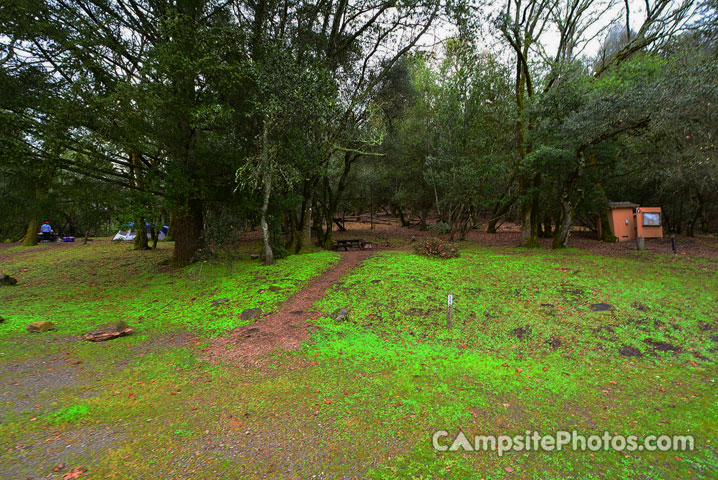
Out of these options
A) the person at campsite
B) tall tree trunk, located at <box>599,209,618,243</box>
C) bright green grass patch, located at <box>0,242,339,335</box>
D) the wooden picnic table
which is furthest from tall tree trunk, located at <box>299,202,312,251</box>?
the person at campsite

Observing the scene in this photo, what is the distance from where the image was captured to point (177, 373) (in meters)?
4.07

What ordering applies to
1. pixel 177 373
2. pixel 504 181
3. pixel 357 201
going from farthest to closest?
pixel 357 201
pixel 504 181
pixel 177 373

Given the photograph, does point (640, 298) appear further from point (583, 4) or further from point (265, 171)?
point (583, 4)

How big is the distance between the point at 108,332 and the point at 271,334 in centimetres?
283

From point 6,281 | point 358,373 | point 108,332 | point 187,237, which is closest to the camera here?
point 358,373

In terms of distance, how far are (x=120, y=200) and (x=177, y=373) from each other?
6.63 metres

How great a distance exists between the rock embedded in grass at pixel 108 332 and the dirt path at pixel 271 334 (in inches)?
66.6

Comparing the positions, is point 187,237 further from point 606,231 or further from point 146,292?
point 606,231

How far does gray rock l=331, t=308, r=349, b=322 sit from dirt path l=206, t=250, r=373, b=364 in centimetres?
46

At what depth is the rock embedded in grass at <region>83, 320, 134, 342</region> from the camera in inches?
198

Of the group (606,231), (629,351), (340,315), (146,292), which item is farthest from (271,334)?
(606,231)

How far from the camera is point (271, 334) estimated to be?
559 centimetres

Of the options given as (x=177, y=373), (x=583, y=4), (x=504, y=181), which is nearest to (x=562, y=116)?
(x=504, y=181)

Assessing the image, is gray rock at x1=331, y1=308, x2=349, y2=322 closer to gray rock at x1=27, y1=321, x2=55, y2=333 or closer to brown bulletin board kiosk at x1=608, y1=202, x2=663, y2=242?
gray rock at x1=27, y1=321, x2=55, y2=333
